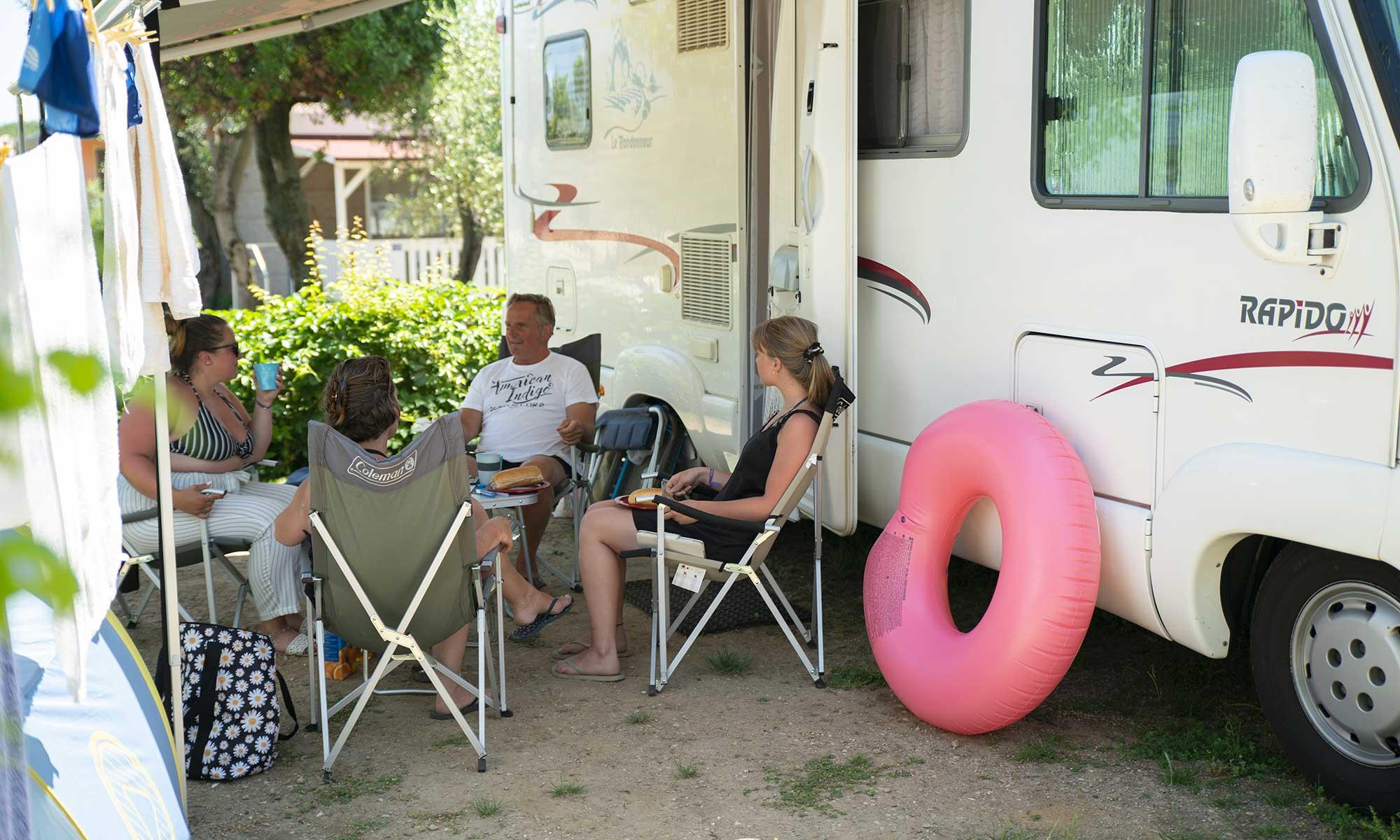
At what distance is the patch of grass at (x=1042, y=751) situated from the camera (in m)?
3.72

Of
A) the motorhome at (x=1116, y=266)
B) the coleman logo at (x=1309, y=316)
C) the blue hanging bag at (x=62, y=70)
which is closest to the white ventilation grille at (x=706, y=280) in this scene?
the motorhome at (x=1116, y=266)

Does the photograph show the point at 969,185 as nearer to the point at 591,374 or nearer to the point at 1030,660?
the point at 1030,660

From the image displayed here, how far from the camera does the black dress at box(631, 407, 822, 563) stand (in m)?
4.30

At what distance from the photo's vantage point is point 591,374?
19.5 ft

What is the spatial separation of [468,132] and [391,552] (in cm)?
1439

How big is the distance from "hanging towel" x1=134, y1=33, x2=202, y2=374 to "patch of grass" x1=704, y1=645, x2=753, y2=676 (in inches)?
87.7

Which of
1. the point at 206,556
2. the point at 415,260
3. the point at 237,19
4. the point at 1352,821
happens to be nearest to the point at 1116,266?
the point at 1352,821

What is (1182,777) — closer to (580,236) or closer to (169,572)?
(169,572)

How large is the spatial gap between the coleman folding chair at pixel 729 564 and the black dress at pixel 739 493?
0.03m

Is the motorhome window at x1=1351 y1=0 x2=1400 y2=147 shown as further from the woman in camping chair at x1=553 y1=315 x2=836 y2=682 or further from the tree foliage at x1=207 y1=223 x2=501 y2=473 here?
the tree foliage at x1=207 y1=223 x2=501 y2=473

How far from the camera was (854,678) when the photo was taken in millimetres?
4422

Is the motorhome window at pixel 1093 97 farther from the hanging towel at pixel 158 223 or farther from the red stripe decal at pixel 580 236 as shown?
the hanging towel at pixel 158 223

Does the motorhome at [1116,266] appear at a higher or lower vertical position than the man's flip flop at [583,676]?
higher

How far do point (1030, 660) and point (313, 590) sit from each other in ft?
6.73
